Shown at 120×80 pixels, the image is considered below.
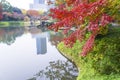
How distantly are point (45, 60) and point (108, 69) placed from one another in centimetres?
664

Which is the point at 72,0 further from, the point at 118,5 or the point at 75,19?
the point at 118,5

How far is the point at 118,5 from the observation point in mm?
6086

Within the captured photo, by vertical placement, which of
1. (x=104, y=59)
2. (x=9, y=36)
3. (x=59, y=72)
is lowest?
(x=9, y=36)

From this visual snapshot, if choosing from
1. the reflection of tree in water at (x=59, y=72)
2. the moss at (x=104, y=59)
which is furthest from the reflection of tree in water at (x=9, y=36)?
the moss at (x=104, y=59)

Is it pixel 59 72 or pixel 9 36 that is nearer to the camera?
pixel 59 72

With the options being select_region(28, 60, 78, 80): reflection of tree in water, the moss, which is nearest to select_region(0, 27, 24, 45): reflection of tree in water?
select_region(28, 60, 78, 80): reflection of tree in water

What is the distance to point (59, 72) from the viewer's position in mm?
10820

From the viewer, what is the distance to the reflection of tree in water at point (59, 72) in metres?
10.0

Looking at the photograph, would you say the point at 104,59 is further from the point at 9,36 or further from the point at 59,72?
the point at 9,36

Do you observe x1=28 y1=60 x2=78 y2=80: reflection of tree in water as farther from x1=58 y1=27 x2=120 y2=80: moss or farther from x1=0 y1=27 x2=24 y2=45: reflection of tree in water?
x1=0 y1=27 x2=24 y2=45: reflection of tree in water

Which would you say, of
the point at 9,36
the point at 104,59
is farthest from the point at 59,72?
the point at 9,36

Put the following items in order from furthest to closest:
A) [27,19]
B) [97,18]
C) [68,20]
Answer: [27,19]
[68,20]
[97,18]

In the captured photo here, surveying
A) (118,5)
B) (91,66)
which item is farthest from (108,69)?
(118,5)

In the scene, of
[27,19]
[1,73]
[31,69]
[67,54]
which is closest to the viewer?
[1,73]
